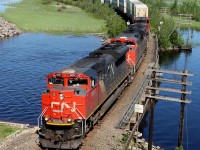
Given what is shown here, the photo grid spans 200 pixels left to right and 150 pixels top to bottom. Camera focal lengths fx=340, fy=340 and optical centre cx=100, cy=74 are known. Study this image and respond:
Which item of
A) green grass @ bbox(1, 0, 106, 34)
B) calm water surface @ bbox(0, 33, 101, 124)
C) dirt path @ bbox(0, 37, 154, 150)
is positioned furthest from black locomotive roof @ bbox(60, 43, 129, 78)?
green grass @ bbox(1, 0, 106, 34)

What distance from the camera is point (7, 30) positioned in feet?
295

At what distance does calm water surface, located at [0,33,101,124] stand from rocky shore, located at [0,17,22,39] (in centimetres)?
284

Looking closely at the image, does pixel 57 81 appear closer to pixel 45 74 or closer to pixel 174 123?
pixel 174 123

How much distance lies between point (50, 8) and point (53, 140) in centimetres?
12201

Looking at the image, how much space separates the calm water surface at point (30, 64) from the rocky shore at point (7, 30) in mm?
2842

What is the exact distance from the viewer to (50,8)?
139625mm

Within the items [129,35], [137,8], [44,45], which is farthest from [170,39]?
[129,35]

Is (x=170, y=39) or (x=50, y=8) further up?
(x=50, y=8)

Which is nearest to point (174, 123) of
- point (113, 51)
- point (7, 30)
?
point (113, 51)

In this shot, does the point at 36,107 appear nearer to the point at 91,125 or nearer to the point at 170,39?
the point at 91,125

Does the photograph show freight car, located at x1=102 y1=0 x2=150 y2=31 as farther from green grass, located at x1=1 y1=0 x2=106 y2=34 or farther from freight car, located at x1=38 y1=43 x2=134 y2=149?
freight car, located at x1=38 y1=43 x2=134 y2=149

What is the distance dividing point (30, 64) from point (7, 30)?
33.2 meters

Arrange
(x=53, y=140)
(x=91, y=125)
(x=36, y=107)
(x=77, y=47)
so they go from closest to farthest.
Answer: (x=53, y=140) → (x=91, y=125) → (x=36, y=107) → (x=77, y=47)

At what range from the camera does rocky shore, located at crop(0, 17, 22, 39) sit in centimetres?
8675
